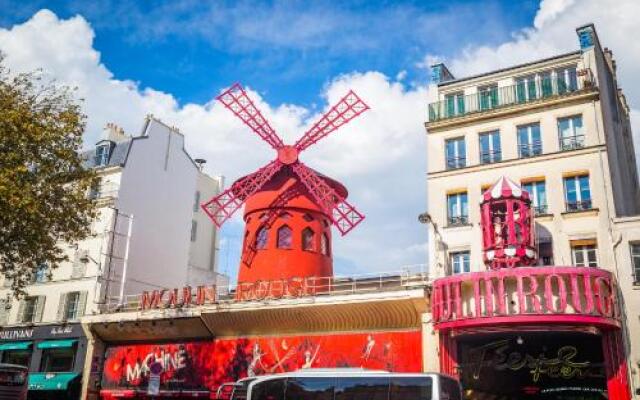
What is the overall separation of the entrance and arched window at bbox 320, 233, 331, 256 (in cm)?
805

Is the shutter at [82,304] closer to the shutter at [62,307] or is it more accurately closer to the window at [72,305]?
the window at [72,305]

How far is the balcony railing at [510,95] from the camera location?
780 inches

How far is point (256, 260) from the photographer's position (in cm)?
2514

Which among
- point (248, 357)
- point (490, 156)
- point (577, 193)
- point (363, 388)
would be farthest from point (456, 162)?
point (248, 357)

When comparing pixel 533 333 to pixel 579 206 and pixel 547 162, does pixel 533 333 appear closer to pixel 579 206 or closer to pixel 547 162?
pixel 579 206

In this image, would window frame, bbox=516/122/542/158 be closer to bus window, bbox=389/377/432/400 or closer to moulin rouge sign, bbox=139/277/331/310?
moulin rouge sign, bbox=139/277/331/310

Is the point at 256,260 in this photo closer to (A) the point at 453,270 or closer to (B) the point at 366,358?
(B) the point at 366,358

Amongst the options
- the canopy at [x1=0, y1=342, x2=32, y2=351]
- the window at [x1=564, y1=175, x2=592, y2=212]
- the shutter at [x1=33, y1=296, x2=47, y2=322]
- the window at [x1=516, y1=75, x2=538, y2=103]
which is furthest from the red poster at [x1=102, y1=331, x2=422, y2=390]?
the window at [x1=516, y1=75, x2=538, y2=103]

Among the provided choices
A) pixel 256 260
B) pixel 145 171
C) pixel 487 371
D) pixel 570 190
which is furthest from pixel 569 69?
pixel 145 171

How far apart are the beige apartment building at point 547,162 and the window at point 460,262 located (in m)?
0.03

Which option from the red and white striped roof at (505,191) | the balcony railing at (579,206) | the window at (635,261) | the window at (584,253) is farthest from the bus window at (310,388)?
the balcony railing at (579,206)

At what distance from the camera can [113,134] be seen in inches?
1270

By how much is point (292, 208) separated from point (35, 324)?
44.8 ft

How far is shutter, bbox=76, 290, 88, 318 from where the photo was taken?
27.6 meters
